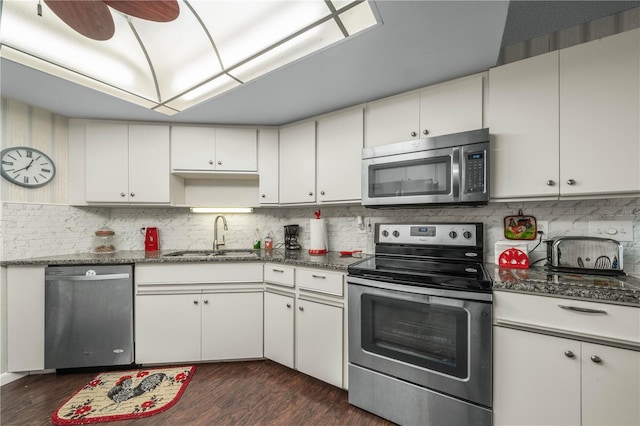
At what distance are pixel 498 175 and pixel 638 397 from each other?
123 cm

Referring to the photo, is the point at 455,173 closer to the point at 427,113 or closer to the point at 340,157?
the point at 427,113

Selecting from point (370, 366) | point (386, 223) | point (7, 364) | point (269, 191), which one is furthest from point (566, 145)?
point (7, 364)

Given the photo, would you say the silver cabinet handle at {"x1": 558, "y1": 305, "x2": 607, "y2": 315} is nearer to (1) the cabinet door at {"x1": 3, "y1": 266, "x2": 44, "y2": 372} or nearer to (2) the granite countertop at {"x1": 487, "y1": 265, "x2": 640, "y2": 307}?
(2) the granite countertop at {"x1": 487, "y1": 265, "x2": 640, "y2": 307}

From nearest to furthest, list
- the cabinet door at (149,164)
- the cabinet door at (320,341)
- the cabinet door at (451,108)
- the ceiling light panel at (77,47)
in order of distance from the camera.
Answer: the ceiling light panel at (77,47) < the cabinet door at (451,108) < the cabinet door at (320,341) < the cabinet door at (149,164)

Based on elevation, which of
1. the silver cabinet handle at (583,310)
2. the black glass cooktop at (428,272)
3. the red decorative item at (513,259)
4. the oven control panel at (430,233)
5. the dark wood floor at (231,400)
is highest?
the oven control panel at (430,233)

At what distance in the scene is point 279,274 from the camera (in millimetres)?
2305

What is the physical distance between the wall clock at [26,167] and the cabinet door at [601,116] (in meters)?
4.00

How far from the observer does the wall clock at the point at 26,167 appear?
226 cm

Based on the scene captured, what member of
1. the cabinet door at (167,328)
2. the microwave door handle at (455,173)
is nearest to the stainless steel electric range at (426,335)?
the microwave door handle at (455,173)

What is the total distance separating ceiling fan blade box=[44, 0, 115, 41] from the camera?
48.4 inches

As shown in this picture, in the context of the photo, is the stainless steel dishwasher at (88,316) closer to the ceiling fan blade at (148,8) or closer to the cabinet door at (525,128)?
the ceiling fan blade at (148,8)

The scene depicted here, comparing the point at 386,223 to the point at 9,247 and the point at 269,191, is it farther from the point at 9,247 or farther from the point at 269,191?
the point at 9,247

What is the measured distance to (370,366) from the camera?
1793 millimetres

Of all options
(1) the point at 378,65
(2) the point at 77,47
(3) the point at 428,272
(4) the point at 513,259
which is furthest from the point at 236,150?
(4) the point at 513,259
